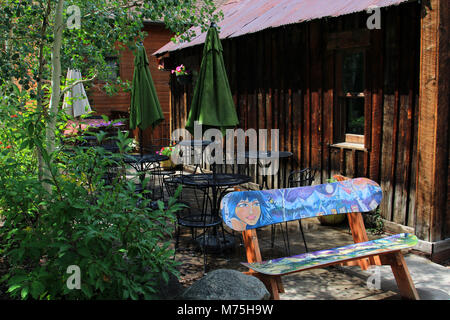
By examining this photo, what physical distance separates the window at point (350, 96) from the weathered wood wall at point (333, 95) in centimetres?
13

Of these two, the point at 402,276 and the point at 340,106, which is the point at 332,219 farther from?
the point at 402,276

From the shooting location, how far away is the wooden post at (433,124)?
202 inches

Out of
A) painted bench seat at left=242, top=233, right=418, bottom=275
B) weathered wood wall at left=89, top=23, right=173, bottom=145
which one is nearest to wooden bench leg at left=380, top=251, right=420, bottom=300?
painted bench seat at left=242, top=233, right=418, bottom=275

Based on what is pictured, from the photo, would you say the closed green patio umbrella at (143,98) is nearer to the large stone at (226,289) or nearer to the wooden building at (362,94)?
the wooden building at (362,94)

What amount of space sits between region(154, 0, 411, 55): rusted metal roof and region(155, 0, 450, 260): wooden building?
3 cm

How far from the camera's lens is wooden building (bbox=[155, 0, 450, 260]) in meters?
5.32

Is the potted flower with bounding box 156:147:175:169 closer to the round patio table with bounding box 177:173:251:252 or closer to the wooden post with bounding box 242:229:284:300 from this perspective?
the round patio table with bounding box 177:173:251:252

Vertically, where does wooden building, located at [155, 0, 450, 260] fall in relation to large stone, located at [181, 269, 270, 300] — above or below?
above

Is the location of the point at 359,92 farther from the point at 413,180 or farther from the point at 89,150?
the point at 89,150

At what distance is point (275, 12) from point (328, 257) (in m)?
5.68

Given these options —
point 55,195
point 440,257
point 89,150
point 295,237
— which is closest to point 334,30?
point 295,237

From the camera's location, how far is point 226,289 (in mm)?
3240

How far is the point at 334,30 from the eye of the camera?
7.09 metres

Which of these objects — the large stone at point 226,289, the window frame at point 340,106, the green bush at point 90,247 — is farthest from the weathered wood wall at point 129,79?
the large stone at point 226,289
